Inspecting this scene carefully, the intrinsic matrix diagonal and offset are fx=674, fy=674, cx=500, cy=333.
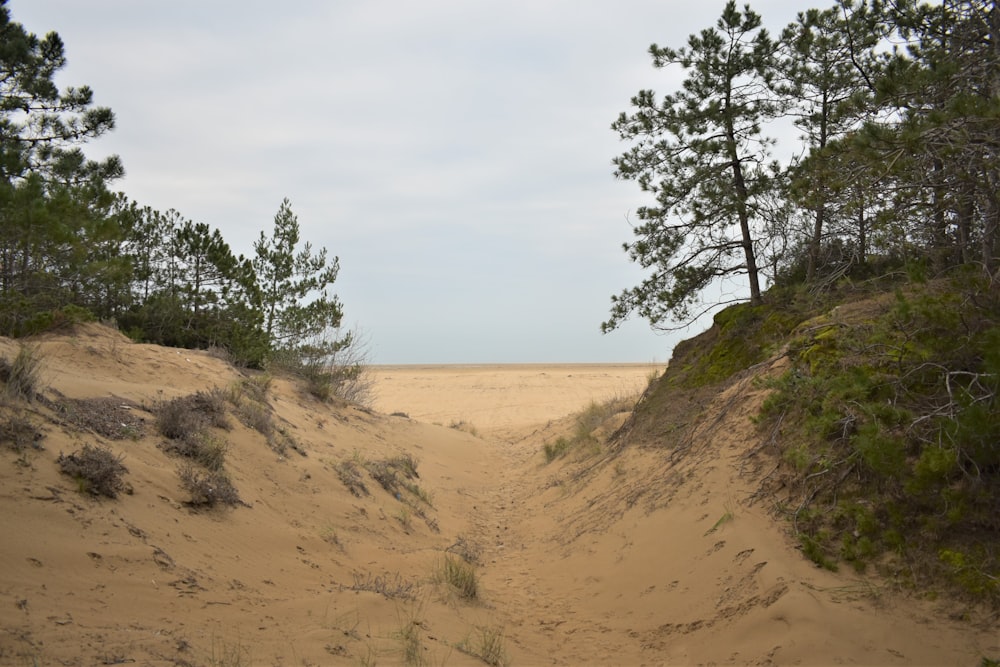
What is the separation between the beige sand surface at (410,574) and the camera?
13.8 ft

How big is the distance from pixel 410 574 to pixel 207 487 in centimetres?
216

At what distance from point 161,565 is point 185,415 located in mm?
3231

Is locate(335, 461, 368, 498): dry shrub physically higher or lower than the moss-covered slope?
lower

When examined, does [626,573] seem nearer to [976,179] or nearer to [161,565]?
[161,565]

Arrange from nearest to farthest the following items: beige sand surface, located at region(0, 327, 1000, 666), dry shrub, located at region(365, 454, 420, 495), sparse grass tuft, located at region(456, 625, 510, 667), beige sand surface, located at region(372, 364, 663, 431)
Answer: beige sand surface, located at region(0, 327, 1000, 666) → sparse grass tuft, located at region(456, 625, 510, 667) → dry shrub, located at region(365, 454, 420, 495) → beige sand surface, located at region(372, 364, 663, 431)

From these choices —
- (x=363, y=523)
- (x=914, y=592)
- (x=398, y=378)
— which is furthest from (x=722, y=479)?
(x=398, y=378)

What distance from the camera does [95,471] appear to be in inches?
222

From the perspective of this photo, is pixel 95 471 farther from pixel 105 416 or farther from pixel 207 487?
pixel 105 416

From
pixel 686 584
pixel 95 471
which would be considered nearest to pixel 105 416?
pixel 95 471

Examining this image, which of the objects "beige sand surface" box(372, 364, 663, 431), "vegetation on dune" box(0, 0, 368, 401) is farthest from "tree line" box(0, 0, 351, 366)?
"beige sand surface" box(372, 364, 663, 431)

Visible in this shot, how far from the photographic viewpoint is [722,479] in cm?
707

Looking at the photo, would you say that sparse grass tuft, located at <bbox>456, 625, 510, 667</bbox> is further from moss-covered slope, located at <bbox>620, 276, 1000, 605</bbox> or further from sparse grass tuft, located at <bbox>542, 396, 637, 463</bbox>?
sparse grass tuft, located at <bbox>542, 396, 637, 463</bbox>

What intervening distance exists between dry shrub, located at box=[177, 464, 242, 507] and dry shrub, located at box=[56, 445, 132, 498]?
0.69m

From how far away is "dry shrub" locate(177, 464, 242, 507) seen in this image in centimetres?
649
